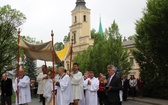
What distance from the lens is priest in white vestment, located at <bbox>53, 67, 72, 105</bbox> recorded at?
13.0 meters

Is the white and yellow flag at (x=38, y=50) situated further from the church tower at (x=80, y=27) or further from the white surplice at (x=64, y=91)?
the church tower at (x=80, y=27)

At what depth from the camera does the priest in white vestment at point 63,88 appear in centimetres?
1297

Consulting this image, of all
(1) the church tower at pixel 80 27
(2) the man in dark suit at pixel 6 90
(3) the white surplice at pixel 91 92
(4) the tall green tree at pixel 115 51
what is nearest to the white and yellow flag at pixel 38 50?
(2) the man in dark suit at pixel 6 90

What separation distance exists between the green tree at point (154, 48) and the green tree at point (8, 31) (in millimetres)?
20165

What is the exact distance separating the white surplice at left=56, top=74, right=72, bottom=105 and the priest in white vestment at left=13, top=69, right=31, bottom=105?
1.59 meters

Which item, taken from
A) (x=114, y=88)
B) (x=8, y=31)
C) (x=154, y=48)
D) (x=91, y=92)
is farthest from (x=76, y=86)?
(x=8, y=31)

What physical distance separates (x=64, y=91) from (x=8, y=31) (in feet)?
110

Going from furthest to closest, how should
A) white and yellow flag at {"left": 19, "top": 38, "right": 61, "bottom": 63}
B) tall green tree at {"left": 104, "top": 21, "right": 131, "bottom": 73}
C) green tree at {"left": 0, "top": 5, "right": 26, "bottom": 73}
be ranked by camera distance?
1. green tree at {"left": 0, "top": 5, "right": 26, "bottom": 73}
2. tall green tree at {"left": 104, "top": 21, "right": 131, "bottom": 73}
3. white and yellow flag at {"left": 19, "top": 38, "right": 61, "bottom": 63}

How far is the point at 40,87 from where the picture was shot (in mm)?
14539

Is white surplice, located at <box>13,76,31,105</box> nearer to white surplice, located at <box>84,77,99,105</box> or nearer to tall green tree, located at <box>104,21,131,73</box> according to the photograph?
white surplice, located at <box>84,77,99,105</box>

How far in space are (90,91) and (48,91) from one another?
10.7 ft

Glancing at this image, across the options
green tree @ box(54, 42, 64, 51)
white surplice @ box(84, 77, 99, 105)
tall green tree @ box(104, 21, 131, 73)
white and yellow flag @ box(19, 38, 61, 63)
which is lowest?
white surplice @ box(84, 77, 99, 105)

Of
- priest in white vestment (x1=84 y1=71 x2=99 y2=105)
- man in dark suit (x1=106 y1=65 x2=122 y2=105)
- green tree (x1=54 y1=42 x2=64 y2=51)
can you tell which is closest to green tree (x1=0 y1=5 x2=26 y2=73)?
priest in white vestment (x1=84 y1=71 x2=99 y2=105)

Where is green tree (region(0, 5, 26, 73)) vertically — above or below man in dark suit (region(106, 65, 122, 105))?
above
